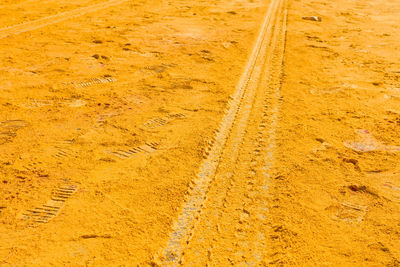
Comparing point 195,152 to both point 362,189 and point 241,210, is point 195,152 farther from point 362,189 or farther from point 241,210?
point 362,189

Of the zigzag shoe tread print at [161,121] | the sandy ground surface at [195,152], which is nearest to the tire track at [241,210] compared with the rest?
the sandy ground surface at [195,152]

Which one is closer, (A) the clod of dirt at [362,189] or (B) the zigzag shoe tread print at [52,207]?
(B) the zigzag shoe tread print at [52,207]

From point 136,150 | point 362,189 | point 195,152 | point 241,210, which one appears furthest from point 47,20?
point 362,189

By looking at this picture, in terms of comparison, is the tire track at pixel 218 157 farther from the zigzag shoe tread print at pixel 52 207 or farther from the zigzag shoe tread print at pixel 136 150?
the zigzag shoe tread print at pixel 52 207

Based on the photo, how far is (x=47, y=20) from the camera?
8320 millimetres

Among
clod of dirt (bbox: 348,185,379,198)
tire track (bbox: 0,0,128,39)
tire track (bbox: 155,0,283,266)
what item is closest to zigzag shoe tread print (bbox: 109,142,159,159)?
tire track (bbox: 155,0,283,266)

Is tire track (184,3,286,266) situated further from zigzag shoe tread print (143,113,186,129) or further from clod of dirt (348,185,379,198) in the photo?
zigzag shoe tread print (143,113,186,129)

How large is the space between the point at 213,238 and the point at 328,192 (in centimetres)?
117

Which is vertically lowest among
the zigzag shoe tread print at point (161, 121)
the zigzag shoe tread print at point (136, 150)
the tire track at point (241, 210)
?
the tire track at point (241, 210)

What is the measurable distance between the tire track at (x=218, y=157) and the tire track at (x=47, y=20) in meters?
5.24

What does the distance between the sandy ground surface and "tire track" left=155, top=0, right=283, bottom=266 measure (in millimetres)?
15

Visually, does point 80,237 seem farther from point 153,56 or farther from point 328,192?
point 153,56

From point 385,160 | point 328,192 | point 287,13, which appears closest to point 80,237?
point 328,192

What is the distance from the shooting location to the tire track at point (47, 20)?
7.26m
